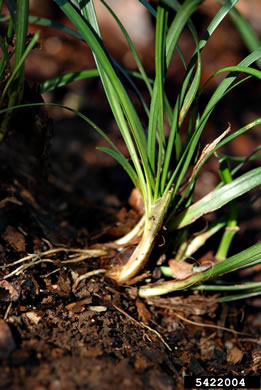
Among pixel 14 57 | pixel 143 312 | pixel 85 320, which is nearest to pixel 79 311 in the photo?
pixel 85 320

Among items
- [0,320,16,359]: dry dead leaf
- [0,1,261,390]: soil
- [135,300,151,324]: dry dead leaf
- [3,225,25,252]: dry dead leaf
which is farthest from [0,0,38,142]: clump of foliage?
[135,300,151,324]: dry dead leaf

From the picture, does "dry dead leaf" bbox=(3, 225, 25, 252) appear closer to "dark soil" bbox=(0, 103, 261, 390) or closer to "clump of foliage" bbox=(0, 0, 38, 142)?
"dark soil" bbox=(0, 103, 261, 390)

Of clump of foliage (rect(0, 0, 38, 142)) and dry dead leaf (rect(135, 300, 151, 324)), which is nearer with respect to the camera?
clump of foliage (rect(0, 0, 38, 142))

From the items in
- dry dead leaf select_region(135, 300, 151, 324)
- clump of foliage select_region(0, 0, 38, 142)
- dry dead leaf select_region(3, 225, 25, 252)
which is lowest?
dry dead leaf select_region(135, 300, 151, 324)

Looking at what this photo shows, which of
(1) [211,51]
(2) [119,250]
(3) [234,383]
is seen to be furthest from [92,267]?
(1) [211,51]

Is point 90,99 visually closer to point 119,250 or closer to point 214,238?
Answer: point 214,238

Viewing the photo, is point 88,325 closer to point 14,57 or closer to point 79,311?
point 79,311

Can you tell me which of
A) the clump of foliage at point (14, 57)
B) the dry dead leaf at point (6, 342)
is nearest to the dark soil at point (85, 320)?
the dry dead leaf at point (6, 342)

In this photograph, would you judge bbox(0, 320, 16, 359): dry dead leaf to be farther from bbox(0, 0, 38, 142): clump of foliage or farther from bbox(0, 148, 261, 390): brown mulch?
bbox(0, 0, 38, 142): clump of foliage

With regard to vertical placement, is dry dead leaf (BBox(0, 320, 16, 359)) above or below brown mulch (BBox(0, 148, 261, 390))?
above
